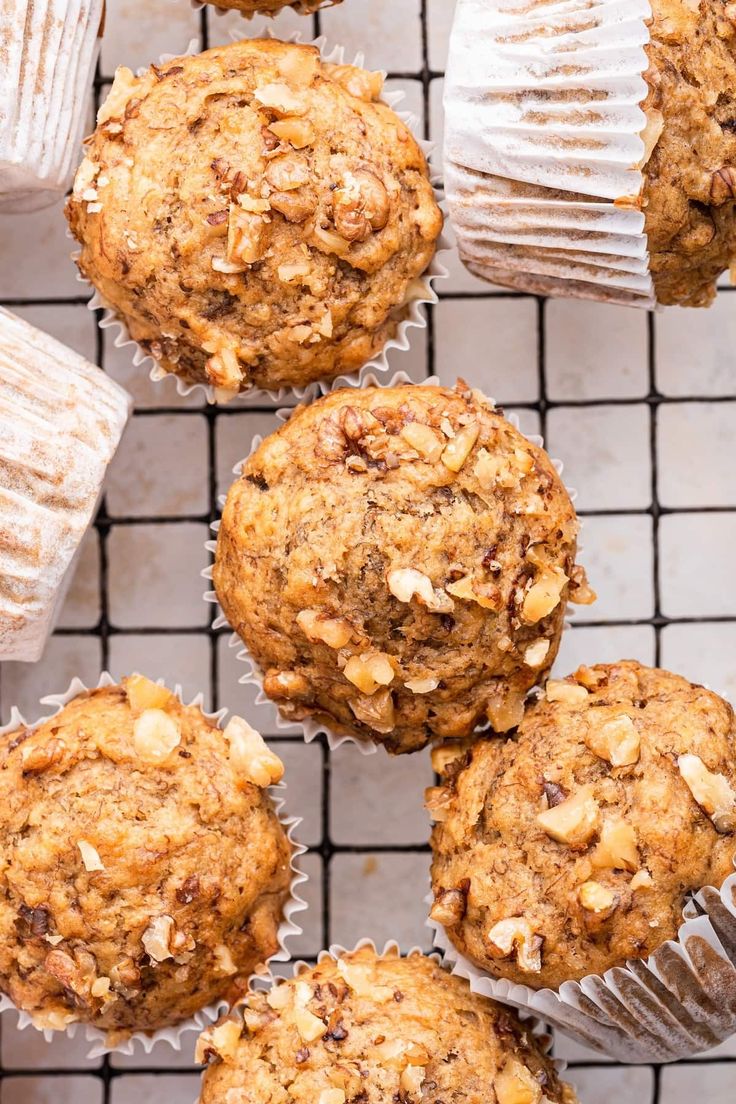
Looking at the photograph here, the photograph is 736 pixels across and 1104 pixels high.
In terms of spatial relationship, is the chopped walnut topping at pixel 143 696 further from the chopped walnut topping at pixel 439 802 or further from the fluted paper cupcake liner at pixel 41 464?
the chopped walnut topping at pixel 439 802

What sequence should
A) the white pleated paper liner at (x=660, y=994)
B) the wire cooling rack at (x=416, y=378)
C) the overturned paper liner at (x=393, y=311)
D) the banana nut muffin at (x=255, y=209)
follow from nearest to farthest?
the white pleated paper liner at (x=660, y=994), the banana nut muffin at (x=255, y=209), the overturned paper liner at (x=393, y=311), the wire cooling rack at (x=416, y=378)

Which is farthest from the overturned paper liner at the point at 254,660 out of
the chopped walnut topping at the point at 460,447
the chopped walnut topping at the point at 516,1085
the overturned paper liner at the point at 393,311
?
the chopped walnut topping at the point at 516,1085

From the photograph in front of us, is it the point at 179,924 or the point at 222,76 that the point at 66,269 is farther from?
the point at 179,924

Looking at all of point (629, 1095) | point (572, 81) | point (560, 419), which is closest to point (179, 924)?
point (629, 1095)

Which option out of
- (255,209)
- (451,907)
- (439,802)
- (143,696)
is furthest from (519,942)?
(255,209)

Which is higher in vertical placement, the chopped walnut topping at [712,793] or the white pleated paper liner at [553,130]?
the white pleated paper liner at [553,130]

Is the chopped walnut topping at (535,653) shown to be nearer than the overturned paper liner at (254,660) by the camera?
Yes

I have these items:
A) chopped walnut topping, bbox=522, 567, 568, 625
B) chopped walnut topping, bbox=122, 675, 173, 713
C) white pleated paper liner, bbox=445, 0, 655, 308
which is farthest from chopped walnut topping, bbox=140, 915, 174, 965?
white pleated paper liner, bbox=445, 0, 655, 308

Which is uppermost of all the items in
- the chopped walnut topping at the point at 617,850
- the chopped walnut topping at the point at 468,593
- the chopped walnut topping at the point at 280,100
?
the chopped walnut topping at the point at 280,100
